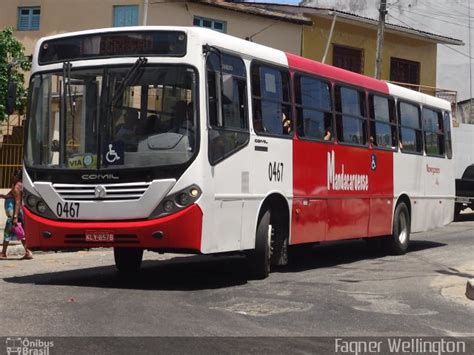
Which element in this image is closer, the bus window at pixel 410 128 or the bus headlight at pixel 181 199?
the bus headlight at pixel 181 199

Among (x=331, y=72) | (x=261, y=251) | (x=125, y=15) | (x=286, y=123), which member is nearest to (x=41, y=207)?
(x=261, y=251)

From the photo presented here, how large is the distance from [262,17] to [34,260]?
18780 mm

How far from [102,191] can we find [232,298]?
2.06m

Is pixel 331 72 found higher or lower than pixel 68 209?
higher

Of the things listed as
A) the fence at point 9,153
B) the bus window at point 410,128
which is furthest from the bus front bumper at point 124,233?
the fence at point 9,153

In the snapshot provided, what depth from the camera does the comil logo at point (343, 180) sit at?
1196cm

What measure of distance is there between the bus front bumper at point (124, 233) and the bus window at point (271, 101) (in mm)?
1954

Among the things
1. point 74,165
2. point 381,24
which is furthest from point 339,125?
point 381,24

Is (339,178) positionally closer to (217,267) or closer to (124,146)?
(217,267)

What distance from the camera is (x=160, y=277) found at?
1070cm

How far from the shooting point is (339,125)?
40.2 feet

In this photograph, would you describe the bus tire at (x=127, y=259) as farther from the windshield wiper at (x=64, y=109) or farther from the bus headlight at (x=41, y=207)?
the windshield wiper at (x=64, y=109)

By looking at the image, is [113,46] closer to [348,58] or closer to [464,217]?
[464,217]

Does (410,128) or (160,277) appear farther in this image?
(410,128)
